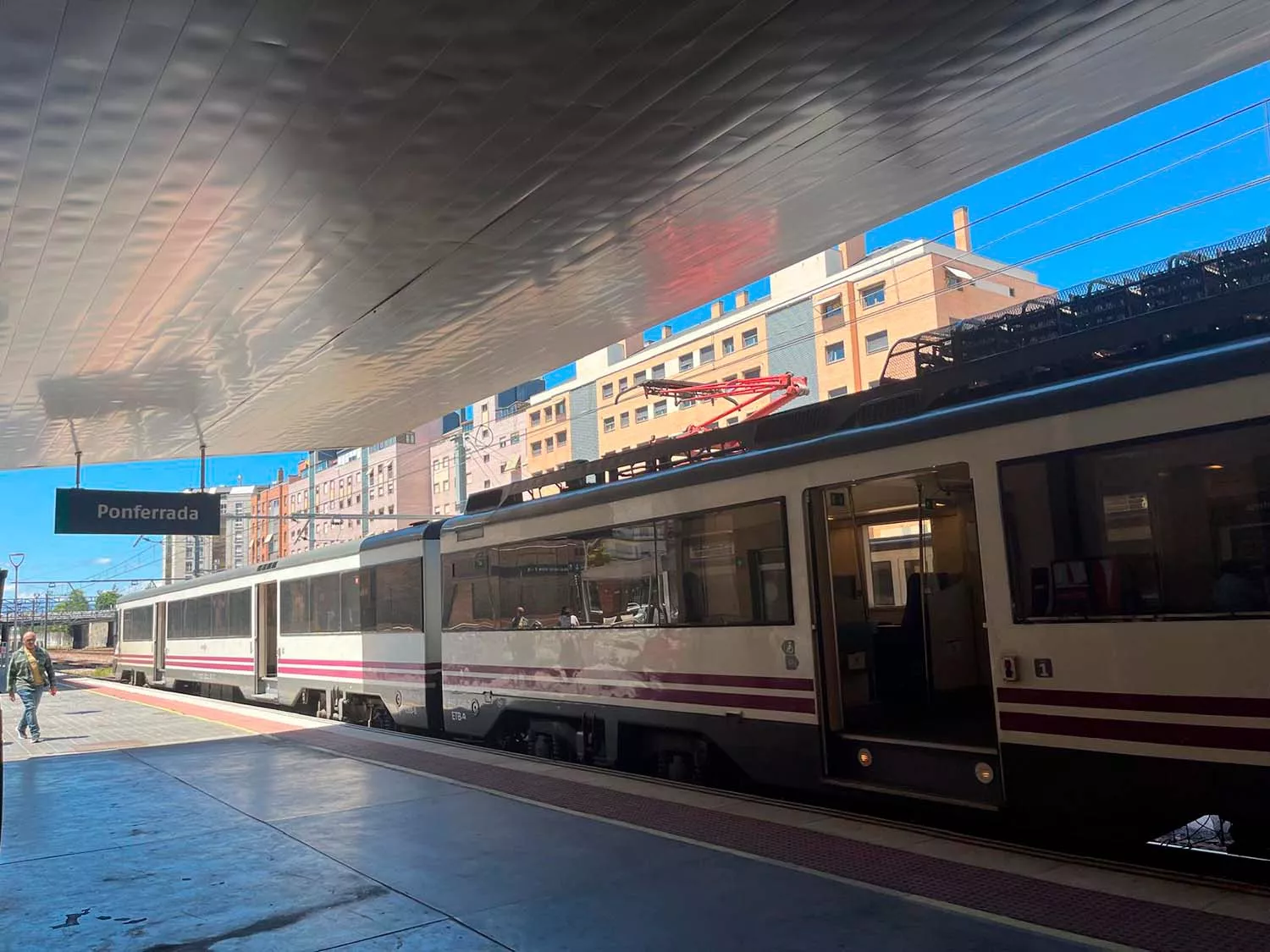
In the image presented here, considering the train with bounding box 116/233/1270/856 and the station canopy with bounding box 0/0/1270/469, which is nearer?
the train with bounding box 116/233/1270/856

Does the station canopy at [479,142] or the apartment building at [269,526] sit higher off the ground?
the apartment building at [269,526]

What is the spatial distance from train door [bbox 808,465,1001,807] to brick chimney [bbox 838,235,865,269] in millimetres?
43592

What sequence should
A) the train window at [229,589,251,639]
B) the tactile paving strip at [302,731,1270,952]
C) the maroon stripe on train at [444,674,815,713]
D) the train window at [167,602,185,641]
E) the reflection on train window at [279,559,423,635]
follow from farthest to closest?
the train window at [167,602,185,641] → the train window at [229,589,251,639] → the reflection on train window at [279,559,423,635] → the maroon stripe on train at [444,674,815,713] → the tactile paving strip at [302,731,1270,952]

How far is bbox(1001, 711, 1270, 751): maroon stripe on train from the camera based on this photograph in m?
4.89

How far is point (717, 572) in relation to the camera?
8.22 metres

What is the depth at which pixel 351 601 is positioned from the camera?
49.7 feet

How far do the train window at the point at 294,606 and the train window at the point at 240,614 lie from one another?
7.91ft

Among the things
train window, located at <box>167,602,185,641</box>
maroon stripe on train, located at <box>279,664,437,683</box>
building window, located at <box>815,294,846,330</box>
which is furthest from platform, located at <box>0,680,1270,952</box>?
building window, located at <box>815,294,846,330</box>

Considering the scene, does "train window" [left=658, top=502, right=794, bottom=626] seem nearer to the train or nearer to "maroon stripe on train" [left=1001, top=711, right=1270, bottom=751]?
the train

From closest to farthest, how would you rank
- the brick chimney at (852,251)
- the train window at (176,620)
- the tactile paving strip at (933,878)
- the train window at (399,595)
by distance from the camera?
the tactile paving strip at (933,878), the train window at (399,595), the train window at (176,620), the brick chimney at (852,251)

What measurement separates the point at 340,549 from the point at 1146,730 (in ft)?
42.1

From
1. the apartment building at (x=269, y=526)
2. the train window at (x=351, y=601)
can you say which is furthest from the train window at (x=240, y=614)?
the apartment building at (x=269, y=526)

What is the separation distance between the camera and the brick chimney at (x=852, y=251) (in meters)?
50.6

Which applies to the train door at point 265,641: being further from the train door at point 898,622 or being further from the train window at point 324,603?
the train door at point 898,622
